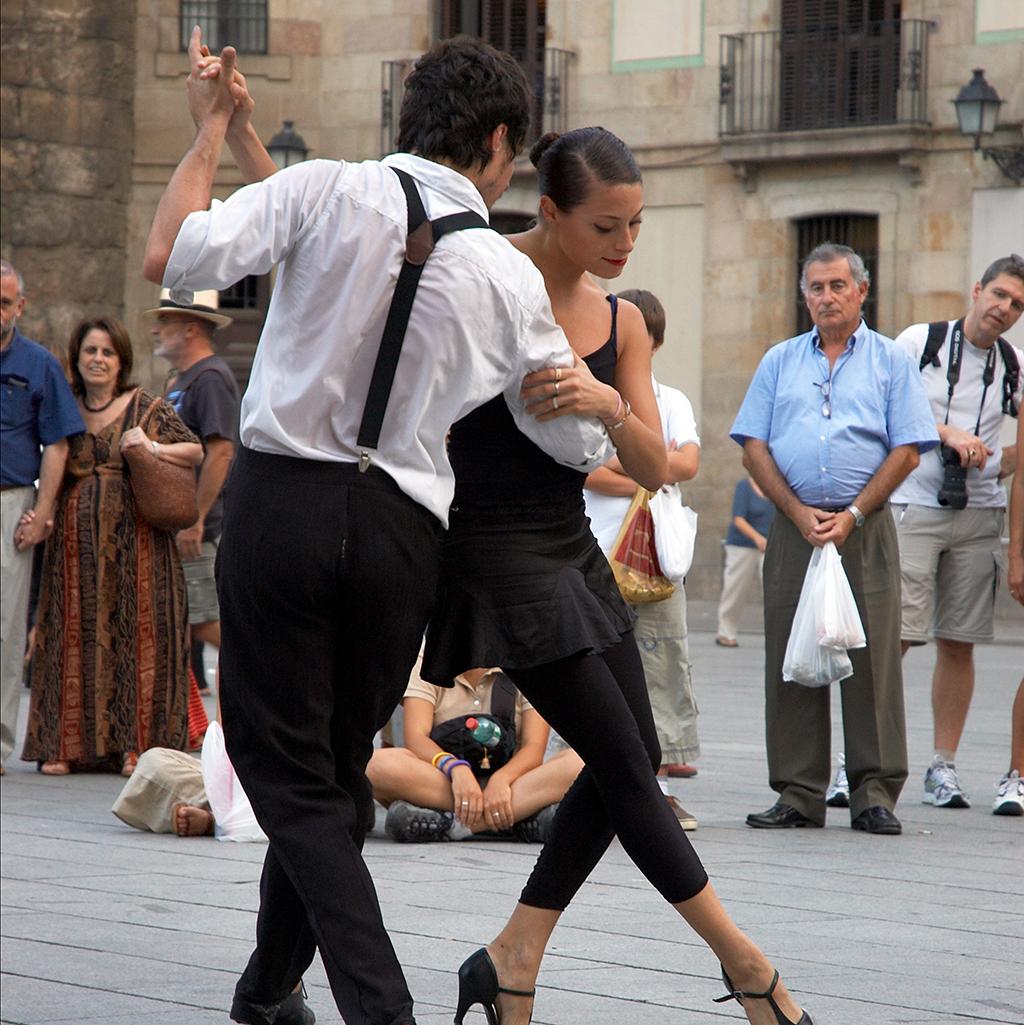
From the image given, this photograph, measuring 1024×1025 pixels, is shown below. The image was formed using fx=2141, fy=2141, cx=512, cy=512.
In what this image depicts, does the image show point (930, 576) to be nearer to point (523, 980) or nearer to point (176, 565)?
point (176, 565)

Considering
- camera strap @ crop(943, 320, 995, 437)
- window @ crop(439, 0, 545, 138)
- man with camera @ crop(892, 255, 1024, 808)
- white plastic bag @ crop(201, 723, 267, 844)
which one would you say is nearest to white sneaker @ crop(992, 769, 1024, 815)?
man with camera @ crop(892, 255, 1024, 808)

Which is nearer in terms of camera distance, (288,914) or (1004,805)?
(288,914)

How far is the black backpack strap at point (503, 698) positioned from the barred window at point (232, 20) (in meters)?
23.0

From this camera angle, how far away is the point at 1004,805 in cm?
830

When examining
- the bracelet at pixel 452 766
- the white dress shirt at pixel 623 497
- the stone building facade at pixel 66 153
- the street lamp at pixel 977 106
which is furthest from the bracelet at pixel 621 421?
the stone building facade at pixel 66 153

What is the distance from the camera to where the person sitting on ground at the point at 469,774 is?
739 centimetres

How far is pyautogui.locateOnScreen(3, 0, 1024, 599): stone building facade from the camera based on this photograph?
25047 mm

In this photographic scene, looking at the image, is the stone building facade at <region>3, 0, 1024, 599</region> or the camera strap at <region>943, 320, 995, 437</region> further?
the stone building facade at <region>3, 0, 1024, 599</region>

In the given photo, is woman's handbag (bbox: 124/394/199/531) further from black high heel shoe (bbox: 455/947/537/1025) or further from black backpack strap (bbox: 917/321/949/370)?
black high heel shoe (bbox: 455/947/537/1025)

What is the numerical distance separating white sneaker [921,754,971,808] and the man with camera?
9 cm

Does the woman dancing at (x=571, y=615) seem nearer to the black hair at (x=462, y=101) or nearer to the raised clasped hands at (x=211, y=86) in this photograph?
the raised clasped hands at (x=211, y=86)

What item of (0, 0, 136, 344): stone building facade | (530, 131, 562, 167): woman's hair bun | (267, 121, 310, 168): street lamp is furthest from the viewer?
(0, 0, 136, 344): stone building facade

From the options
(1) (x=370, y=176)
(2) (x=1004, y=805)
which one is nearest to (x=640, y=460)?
(1) (x=370, y=176)

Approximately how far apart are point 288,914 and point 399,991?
415 millimetres
